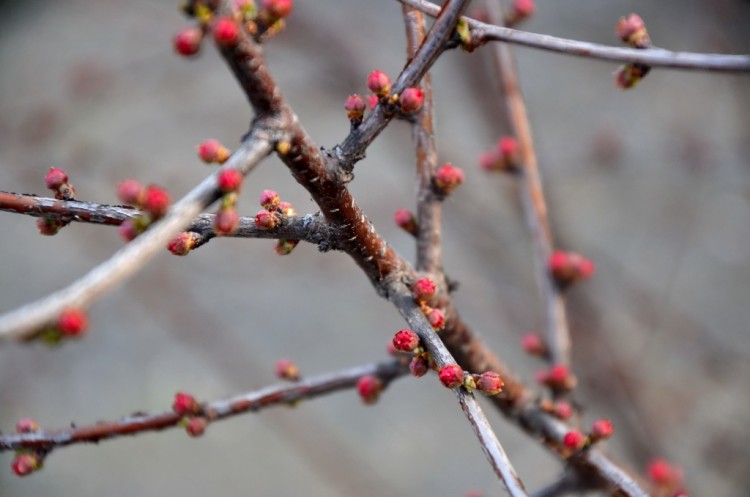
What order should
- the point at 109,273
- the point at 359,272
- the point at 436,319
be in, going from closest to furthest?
the point at 109,273 → the point at 436,319 → the point at 359,272

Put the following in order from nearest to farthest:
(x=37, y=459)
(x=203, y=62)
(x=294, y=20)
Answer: (x=37, y=459) → (x=294, y=20) → (x=203, y=62)

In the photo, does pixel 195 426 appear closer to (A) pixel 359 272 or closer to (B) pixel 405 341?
(B) pixel 405 341

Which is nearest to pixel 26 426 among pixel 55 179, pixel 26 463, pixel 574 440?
pixel 26 463

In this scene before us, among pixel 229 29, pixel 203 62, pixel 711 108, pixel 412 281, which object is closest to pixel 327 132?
pixel 203 62

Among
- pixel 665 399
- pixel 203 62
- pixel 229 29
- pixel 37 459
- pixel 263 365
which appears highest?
pixel 203 62

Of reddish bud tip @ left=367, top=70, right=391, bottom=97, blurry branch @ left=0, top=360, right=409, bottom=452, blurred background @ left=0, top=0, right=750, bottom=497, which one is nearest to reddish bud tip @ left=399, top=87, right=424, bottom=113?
reddish bud tip @ left=367, top=70, right=391, bottom=97

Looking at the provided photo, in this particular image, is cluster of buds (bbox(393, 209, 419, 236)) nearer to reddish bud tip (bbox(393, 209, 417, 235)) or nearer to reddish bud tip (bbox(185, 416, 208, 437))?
reddish bud tip (bbox(393, 209, 417, 235))

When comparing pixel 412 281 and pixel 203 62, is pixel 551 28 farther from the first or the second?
pixel 412 281
